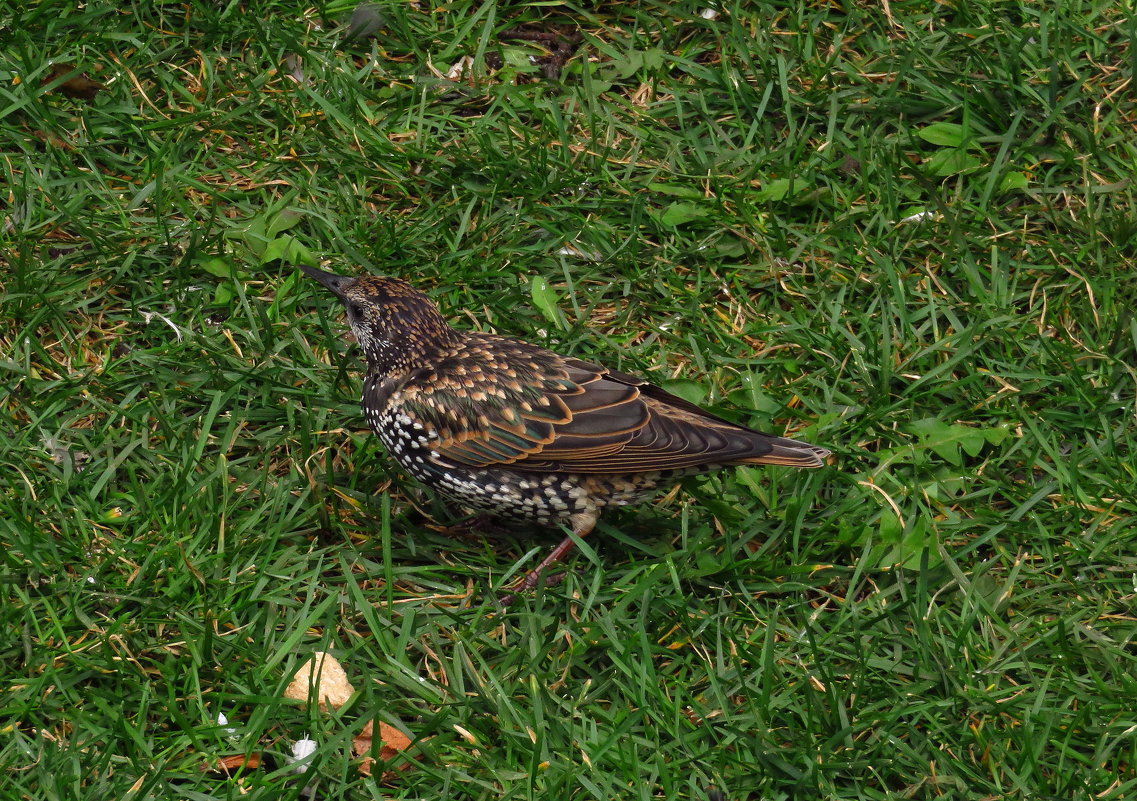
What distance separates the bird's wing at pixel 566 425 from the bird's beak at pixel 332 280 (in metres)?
0.50

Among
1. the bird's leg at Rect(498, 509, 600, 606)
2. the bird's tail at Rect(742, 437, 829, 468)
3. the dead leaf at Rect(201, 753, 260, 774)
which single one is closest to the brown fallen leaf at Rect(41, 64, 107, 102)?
the bird's leg at Rect(498, 509, 600, 606)

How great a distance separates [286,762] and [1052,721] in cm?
244

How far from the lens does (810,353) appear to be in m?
5.82

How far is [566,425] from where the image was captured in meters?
4.99

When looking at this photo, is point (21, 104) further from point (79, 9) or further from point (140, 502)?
point (140, 502)

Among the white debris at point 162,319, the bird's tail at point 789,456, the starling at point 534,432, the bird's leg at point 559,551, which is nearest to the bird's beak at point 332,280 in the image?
the starling at point 534,432

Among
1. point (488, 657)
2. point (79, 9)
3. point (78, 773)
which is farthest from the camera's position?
point (79, 9)

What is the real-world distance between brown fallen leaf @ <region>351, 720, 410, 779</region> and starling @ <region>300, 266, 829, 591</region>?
0.79 m

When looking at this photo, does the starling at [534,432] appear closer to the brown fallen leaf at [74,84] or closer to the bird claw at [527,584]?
the bird claw at [527,584]

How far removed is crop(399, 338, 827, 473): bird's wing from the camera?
4.90 m

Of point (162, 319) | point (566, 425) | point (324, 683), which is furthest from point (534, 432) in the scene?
point (162, 319)

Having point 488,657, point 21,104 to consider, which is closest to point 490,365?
point 488,657

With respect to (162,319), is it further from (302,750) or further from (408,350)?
(302,750)

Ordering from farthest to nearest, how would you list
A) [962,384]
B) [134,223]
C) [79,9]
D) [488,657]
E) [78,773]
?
[79,9] < [134,223] < [962,384] < [488,657] < [78,773]
